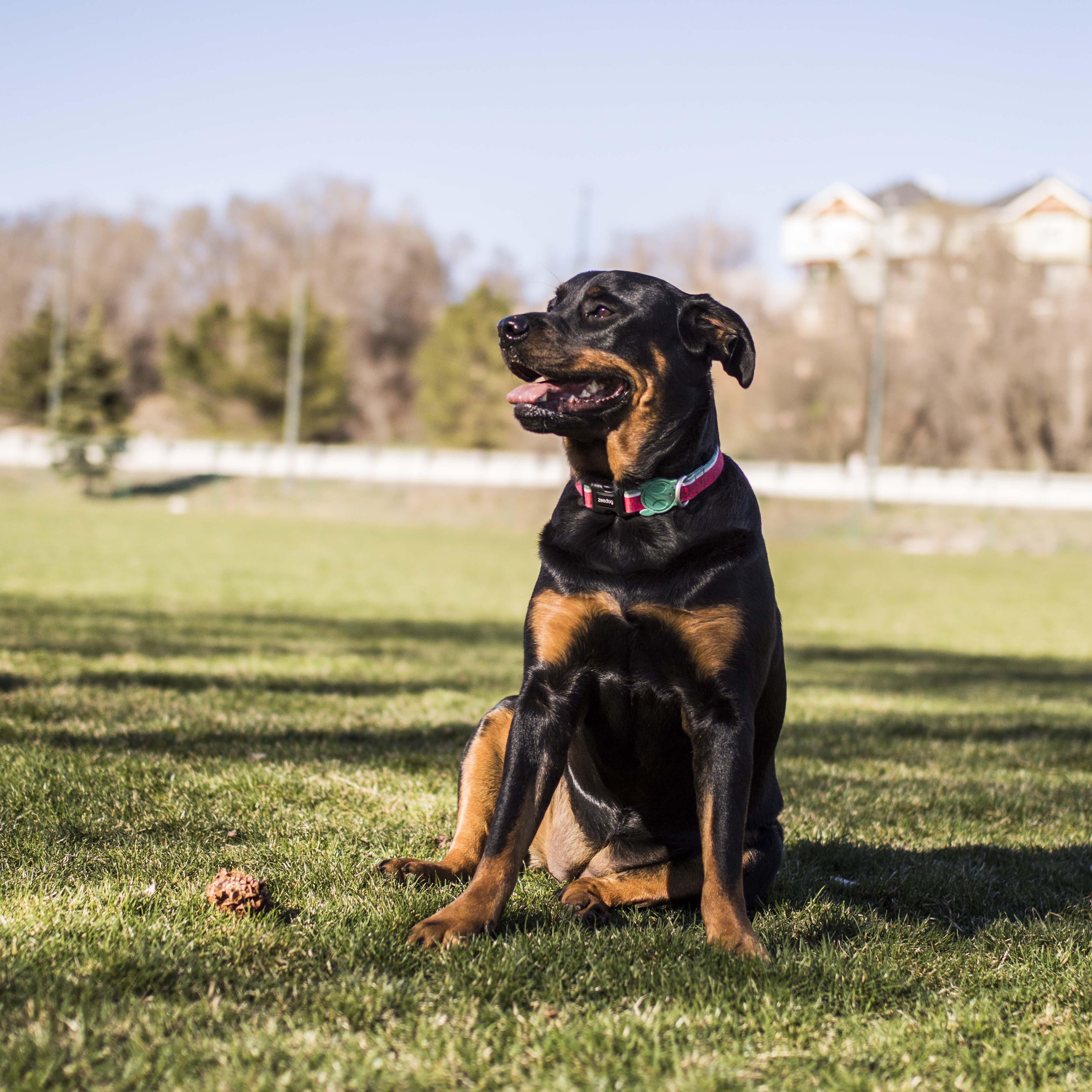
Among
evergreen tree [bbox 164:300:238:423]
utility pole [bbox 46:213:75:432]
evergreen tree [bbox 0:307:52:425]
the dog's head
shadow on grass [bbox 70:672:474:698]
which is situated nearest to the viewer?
the dog's head

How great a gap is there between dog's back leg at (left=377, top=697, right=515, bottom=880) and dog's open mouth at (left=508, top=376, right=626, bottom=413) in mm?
933

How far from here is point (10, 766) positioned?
177 inches

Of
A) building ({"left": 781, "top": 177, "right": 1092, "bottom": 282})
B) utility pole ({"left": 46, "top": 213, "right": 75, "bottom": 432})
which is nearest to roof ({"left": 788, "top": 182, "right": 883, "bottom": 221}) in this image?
building ({"left": 781, "top": 177, "right": 1092, "bottom": 282})

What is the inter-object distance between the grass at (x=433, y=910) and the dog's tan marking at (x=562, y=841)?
0.37 ft

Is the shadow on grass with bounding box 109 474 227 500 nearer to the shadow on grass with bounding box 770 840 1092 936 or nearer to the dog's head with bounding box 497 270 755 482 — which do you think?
the shadow on grass with bounding box 770 840 1092 936

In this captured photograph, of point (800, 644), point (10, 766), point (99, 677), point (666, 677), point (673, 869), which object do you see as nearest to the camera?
point (666, 677)

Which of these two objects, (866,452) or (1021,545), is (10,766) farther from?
(866,452)

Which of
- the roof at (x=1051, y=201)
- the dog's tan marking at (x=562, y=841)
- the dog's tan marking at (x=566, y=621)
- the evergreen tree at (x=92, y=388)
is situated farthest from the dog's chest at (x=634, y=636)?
the roof at (x=1051, y=201)

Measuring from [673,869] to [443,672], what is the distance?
5.26m

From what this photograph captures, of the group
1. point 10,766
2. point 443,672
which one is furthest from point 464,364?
point 10,766

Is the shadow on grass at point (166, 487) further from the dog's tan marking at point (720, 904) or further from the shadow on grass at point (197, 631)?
the dog's tan marking at point (720, 904)

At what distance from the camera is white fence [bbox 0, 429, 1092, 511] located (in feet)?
119

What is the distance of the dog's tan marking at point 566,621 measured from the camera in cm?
313

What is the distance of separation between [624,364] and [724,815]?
4.32ft
